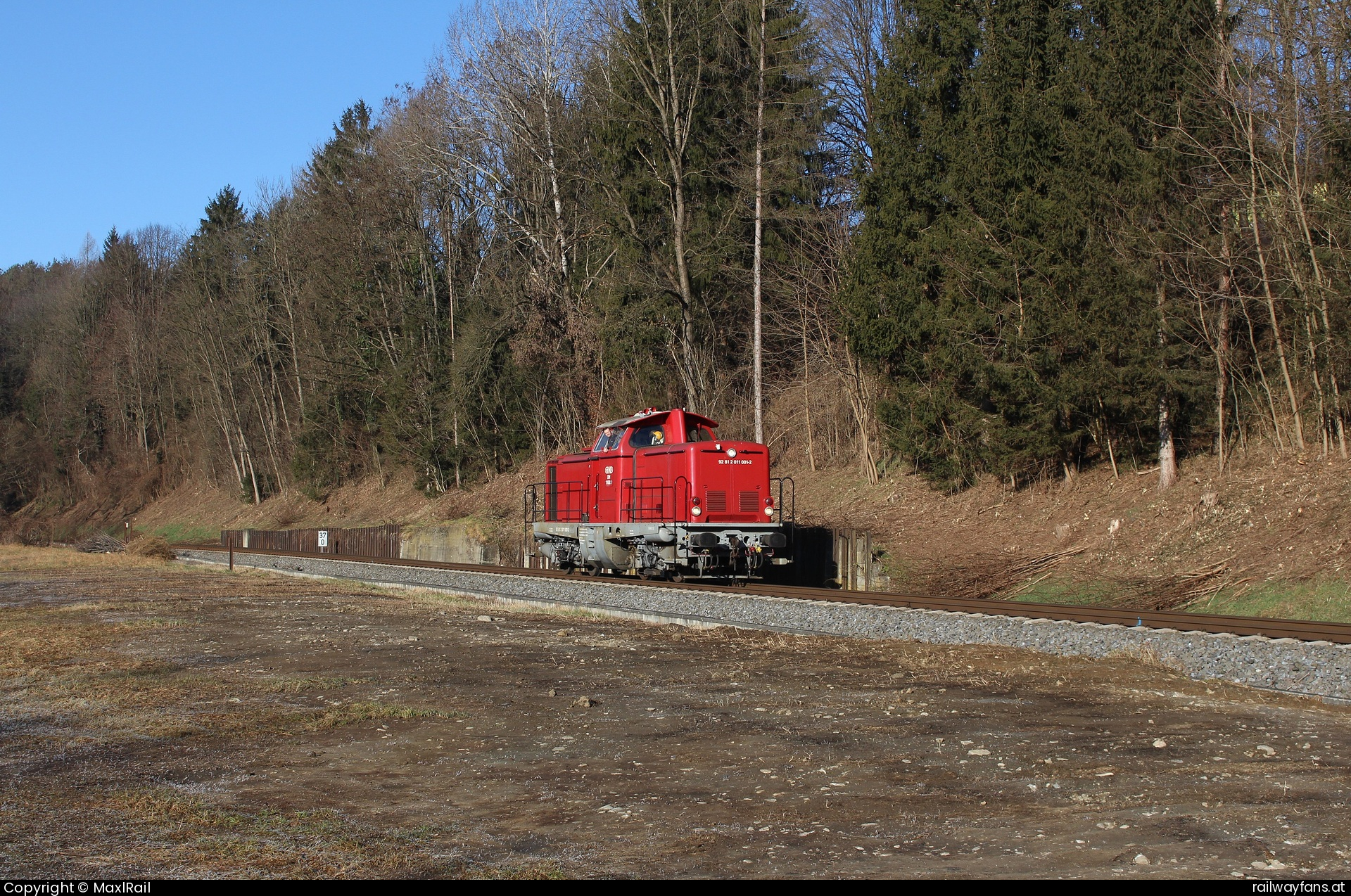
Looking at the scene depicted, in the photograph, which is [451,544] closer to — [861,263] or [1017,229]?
[861,263]

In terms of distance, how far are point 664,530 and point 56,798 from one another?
14.2 m

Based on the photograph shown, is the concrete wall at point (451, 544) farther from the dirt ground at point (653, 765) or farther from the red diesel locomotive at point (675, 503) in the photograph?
the dirt ground at point (653, 765)

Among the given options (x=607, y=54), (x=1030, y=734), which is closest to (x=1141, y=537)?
(x=1030, y=734)

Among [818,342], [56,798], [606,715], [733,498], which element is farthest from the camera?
[818,342]

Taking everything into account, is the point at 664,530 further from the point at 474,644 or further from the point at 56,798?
the point at 56,798

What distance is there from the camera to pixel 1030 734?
26.5ft

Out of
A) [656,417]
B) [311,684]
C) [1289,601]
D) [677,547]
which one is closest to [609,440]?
[656,417]

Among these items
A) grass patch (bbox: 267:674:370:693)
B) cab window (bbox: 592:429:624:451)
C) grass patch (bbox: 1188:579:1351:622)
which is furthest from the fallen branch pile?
grass patch (bbox: 267:674:370:693)

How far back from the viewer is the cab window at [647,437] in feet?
71.1

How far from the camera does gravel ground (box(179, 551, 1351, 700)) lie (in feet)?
33.3

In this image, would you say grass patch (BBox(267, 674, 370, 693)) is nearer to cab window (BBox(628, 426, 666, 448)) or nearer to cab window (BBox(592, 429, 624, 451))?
cab window (BBox(628, 426, 666, 448))

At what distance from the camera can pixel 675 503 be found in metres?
20.1

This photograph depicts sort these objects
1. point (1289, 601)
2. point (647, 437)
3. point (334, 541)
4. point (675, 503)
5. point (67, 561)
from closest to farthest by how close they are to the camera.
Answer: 1. point (1289, 601)
2. point (675, 503)
3. point (647, 437)
4. point (67, 561)
5. point (334, 541)

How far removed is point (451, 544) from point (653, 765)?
27.2 m
